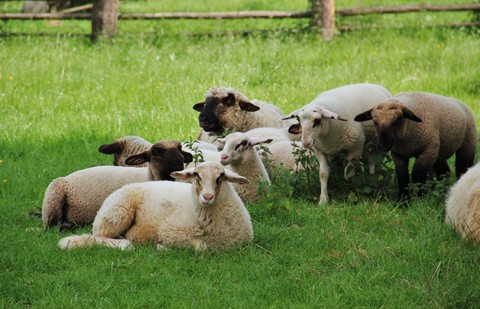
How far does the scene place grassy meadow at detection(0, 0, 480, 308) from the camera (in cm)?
584

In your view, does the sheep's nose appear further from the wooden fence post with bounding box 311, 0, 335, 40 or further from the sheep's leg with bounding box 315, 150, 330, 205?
the wooden fence post with bounding box 311, 0, 335, 40

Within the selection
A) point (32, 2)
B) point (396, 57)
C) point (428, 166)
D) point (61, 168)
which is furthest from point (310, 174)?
point (32, 2)

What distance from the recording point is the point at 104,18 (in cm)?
1612

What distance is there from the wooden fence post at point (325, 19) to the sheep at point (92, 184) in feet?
27.7

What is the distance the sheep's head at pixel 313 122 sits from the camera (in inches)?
312

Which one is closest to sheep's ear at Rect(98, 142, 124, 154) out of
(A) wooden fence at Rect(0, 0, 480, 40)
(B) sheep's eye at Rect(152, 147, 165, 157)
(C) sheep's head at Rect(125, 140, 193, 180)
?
(C) sheep's head at Rect(125, 140, 193, 180)

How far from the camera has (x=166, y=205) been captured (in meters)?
6.86

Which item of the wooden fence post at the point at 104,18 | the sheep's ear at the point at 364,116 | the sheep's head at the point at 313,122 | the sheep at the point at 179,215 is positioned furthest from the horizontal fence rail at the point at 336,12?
the sheep at the point at 179,215

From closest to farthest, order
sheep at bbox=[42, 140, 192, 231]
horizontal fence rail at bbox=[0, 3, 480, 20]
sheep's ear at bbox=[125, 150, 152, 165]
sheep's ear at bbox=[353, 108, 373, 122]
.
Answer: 1. sheep at bbox=[42, 140, 192, 231]
2. sheep's ear at bbox=[125, 150, 152, 165]
3. sheep's ear at bbox=[353, 108, 373, 122]
4. horizontal fence rail at bbox=[0, 3, 480, 20]

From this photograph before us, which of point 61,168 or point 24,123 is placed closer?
point 61,168

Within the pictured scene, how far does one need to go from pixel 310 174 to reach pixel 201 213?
2136 mm

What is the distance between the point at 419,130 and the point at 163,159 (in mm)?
2232

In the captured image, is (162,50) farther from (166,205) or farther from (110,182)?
(166,205)

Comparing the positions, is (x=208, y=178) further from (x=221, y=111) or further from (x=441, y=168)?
(x=221, y=111)
